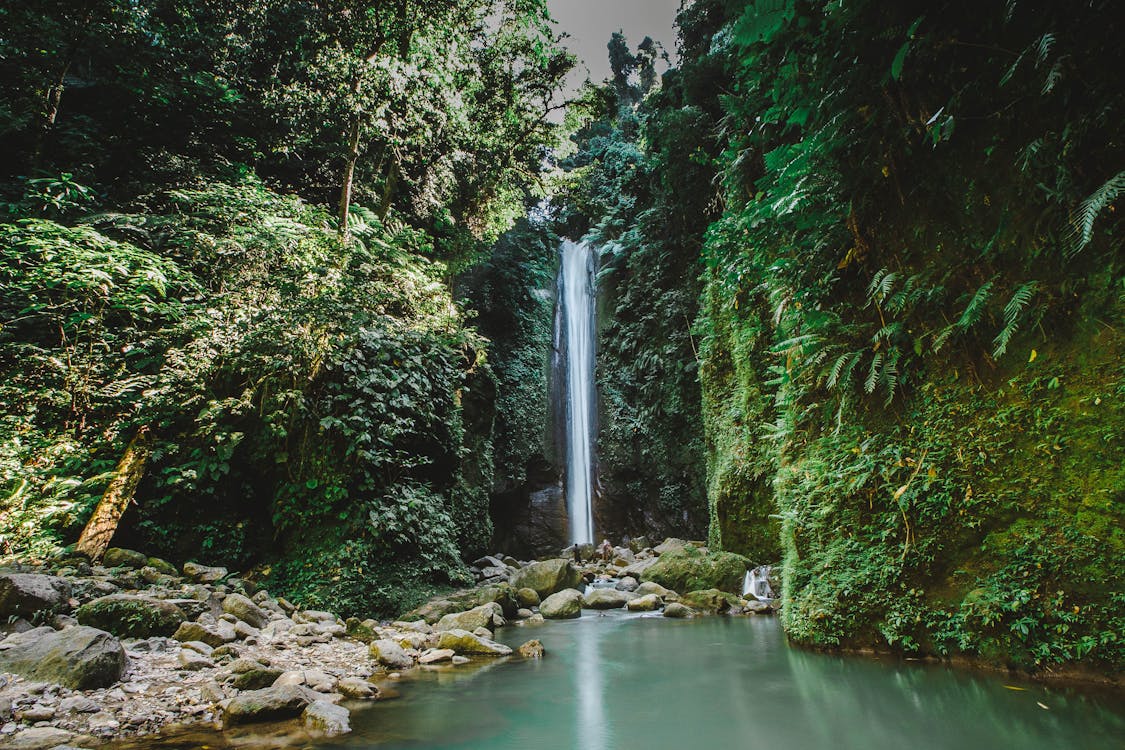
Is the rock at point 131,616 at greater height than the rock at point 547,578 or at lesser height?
greater

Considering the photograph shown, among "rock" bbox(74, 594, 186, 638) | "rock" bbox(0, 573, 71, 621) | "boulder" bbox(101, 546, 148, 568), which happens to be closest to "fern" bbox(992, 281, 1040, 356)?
"rock" bbox(74, 594, 186, 638)

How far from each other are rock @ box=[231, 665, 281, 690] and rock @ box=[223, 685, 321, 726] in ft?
0.42

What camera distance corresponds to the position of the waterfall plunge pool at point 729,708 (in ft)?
8.77

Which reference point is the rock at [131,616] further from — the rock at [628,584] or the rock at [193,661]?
the rock at [628,584]

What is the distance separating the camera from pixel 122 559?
17.2 feet

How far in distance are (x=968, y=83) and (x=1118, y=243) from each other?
1502 millimetres

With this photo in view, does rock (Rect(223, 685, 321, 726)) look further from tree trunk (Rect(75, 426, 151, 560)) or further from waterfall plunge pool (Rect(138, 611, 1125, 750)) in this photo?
tree trunk (Rect(75, 426, 151, 560))

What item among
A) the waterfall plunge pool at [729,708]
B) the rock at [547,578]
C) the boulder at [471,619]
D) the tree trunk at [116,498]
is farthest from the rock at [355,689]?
the rock at [547,578]

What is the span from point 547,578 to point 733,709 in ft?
19.1

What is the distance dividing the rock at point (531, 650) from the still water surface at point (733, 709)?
0.65 ft

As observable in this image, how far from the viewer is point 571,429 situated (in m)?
17.9

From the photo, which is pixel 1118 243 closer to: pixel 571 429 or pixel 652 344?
pixel 652 344

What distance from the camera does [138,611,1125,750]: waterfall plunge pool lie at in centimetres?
267

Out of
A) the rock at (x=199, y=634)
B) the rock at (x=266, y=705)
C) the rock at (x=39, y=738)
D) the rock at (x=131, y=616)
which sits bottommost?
the rock at (x=266, y=705)
